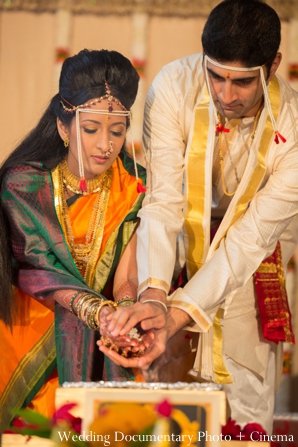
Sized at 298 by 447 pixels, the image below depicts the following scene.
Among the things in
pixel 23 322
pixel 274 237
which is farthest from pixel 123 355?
pixel 274 237

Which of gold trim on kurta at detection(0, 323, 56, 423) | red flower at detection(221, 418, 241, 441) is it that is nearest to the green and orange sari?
gold trim on kurta at detection(0, 323, 56, 423)

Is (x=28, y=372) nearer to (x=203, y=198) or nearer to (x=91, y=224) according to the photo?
(x=91, y=224)

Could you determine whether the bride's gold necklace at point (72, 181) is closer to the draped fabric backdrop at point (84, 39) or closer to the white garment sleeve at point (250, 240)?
the draped fabric backdrop at point (84, 39)

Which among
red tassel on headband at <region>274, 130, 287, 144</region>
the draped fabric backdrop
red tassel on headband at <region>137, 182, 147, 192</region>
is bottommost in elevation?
red tassel on headband at <region>137, 182, 147, 192</region>

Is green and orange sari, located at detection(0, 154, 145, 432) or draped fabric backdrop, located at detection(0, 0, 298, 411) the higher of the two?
draped fabric backdrop, located at detection(0, 0, 298, 411)

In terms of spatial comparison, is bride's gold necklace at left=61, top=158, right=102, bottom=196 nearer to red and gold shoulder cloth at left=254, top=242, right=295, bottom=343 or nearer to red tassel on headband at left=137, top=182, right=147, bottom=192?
red tassel on headband at left=137, top=182, right=147, bottom=192

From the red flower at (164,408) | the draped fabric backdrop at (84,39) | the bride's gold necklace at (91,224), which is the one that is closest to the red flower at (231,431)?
the red flower at (164,408)

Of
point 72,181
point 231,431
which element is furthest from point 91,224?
point 231,431

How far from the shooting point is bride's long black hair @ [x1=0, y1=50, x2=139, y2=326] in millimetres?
2357

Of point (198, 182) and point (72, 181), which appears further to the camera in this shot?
point (198, 182)

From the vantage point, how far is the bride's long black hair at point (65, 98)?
236 cm

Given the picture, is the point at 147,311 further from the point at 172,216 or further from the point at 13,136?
the point at 13,136

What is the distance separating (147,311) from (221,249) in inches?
16.5

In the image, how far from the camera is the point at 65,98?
2.39 m
